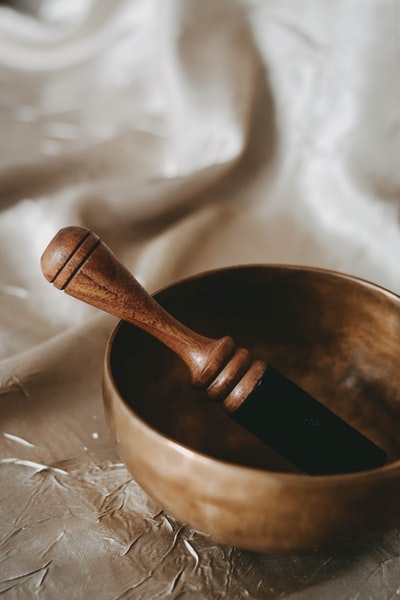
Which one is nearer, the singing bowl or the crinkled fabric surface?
the singing bowl

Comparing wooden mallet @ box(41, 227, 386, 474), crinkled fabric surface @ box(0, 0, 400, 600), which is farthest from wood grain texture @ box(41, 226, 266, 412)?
crinkled fabric surface @ box(0, 0, 400, 600)

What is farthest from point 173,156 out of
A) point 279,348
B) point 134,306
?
point 134,306

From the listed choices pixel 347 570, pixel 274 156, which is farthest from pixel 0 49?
pixel 347 570

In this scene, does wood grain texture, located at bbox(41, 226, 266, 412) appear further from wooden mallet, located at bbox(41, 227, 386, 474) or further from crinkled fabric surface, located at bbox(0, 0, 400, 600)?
crinkled fabric surface, located at bbox(0, 0, 400, 600)

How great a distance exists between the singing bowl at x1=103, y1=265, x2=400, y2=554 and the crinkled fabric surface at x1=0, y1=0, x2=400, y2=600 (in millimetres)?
125

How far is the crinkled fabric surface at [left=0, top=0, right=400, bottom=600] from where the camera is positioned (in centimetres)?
114

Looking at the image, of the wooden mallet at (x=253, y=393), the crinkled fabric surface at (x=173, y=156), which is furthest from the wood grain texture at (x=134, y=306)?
the crinkled fabric surface at (x=173, y=156)

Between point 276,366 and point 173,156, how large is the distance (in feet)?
2.00

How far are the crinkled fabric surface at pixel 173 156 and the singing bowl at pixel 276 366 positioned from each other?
0.41 ft

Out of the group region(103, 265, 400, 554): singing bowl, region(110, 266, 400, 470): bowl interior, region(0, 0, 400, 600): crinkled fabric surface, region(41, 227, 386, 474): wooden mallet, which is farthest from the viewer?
region(0, 0, 400, 600): crinkled fabric surface

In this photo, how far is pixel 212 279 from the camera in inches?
40.8

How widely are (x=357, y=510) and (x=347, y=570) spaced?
0.54 feet

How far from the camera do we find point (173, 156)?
1529 mm

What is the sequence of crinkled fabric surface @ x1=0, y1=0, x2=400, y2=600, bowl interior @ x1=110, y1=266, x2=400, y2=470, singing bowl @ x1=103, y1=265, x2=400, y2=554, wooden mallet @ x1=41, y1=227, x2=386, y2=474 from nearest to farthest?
1. singing bowl @ x1=103, y1=265, x2=400, y2=554
2. wooden mallet @ x1=41, y1=227, x2=386, y2=474
3. bowl interior @ x1=110, y1=266, x2=400, y2=470
4. crinkled fabric surface @ x1=0, y1=0, x2=400, y2=600
